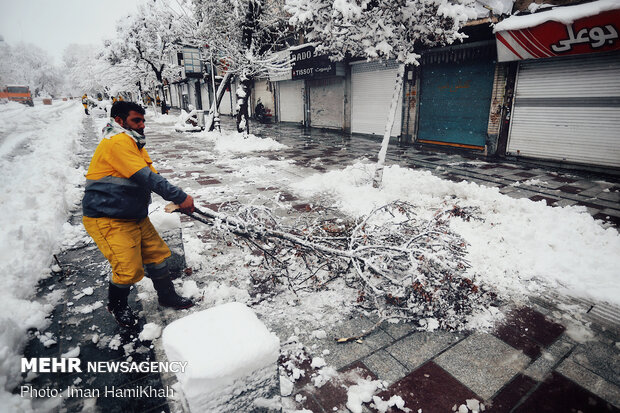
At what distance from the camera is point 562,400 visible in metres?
2.31

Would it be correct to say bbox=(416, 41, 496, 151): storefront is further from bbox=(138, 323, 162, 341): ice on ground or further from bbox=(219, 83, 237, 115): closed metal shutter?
bbox=(219, 83, 237, 115): closed metal shutter

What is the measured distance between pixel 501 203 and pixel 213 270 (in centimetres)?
512

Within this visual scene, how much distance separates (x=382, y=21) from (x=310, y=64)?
12.9 m

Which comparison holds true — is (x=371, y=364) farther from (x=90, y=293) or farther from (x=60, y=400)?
(x=90, y=293)

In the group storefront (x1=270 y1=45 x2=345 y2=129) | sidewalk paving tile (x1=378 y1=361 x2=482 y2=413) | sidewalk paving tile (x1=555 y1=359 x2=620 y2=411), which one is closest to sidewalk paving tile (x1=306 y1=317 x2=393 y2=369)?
sidewalk paving tile (x1=378 y1=361 x2=482 y2=413)

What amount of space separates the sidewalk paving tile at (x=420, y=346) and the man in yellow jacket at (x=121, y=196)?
2319 mm

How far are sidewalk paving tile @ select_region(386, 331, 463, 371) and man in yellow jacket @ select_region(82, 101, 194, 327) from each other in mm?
2319

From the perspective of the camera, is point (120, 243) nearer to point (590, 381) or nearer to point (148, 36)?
point (590, 381)

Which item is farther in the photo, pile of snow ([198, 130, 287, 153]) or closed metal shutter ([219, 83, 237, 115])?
closed metal shutter ([219, 83, 237, 115])

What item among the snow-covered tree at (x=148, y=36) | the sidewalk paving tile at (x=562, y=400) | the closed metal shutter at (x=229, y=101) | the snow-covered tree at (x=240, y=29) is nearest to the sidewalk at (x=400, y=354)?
the sidewalk paving tile at (x=562, y=400)

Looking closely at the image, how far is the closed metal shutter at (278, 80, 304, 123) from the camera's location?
72.7ft

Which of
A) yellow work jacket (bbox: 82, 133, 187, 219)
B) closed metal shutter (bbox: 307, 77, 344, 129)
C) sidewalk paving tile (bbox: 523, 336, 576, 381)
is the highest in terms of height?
closed metal shutter (bbox: 307, 77, 344, 129)

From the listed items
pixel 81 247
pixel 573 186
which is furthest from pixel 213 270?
pixel 573 186

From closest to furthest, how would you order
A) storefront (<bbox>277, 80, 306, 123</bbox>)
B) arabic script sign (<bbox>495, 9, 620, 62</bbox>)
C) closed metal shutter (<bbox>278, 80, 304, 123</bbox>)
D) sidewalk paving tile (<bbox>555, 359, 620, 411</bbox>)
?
sidewalk paving tile (<bbox>555, 359, 620, 411</bbox>) → arabic script sign (<bbox>495, 9, 620, 62</bbox>) → storefront (<bbox>277, 80, 306, 123</bbox>) → closed metal shutter (<bbox>278, 80, 304, 123</bbox>)
